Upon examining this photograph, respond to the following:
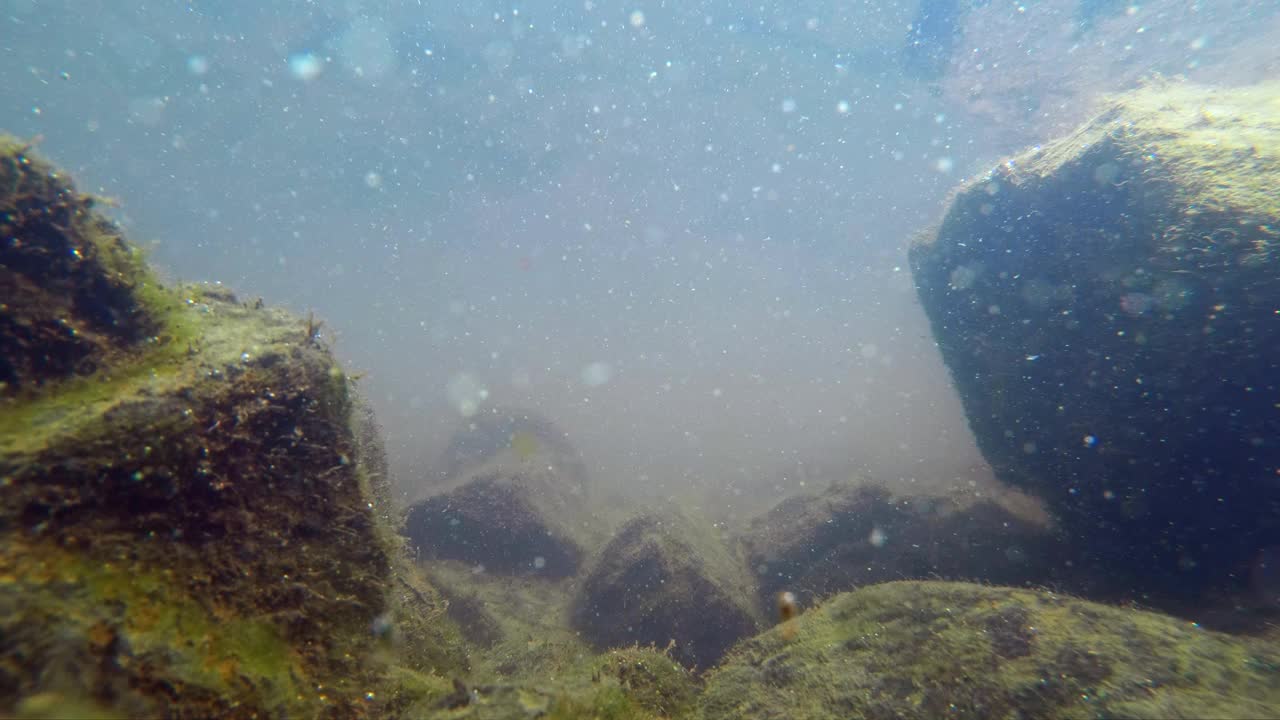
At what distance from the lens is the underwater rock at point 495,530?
889cm

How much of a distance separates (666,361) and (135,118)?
54.6 m

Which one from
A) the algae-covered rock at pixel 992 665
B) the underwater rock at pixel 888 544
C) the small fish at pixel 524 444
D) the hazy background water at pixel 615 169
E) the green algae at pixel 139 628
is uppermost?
the hazy background water at pixel 615 169

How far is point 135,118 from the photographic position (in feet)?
148

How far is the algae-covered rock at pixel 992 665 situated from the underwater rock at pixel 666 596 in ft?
10.8

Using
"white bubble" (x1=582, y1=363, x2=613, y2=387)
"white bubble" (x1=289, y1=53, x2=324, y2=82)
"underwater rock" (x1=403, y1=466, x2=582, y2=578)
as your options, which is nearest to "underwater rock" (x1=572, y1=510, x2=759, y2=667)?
"underwater rock" (x1=403, y1=466, x2=582, y2=578)

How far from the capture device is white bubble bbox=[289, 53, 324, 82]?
33250 mm

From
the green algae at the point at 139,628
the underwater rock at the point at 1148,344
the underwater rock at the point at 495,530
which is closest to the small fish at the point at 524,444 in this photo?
the underwater rock at the point at 495,530

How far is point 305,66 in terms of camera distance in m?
34.3

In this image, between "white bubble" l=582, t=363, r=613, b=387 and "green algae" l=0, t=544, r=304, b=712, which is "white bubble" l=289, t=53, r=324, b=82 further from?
"green algae" l=0, t=544, r=304, b=712

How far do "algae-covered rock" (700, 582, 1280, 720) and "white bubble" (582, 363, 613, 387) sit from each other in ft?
97.7

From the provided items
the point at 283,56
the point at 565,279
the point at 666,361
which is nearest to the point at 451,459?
the point at 666,361

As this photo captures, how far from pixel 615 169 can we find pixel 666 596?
183 feet

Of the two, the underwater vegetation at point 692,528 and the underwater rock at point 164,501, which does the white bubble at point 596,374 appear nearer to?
the underwater vegetation at point 692,528

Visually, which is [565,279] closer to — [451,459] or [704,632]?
[451,459]
